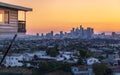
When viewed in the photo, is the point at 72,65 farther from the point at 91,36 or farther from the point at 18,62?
the point at 91,36

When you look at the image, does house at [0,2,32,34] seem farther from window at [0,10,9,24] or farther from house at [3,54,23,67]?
house at [3,54,23,67]

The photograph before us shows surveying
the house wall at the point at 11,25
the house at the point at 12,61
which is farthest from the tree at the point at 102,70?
the house wall at the point at 11,25

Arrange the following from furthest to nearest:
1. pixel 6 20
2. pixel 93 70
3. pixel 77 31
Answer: pixel 77 31 → pixel 93 70 → pixel 6 20

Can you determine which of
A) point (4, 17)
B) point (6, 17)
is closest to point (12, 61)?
point (6, 17)

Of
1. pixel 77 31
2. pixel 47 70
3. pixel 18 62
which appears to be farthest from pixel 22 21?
pixel 77 31

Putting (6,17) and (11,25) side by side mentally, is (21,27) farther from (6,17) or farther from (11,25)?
(6,17)

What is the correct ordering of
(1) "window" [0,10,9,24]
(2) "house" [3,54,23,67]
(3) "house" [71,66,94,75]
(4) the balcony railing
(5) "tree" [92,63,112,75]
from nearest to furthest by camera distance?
(1) "window" [0,10,9,24] → (4) the balcony railing → (5) "tree" [92,63,112,75] → (3) "house" [71,66,94,75] → (2) "house" [3,54,23,67]

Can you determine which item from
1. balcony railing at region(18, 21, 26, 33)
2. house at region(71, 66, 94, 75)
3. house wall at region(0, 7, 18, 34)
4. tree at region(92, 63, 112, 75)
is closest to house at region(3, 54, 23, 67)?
house at region(71, 66, 94, 75)
